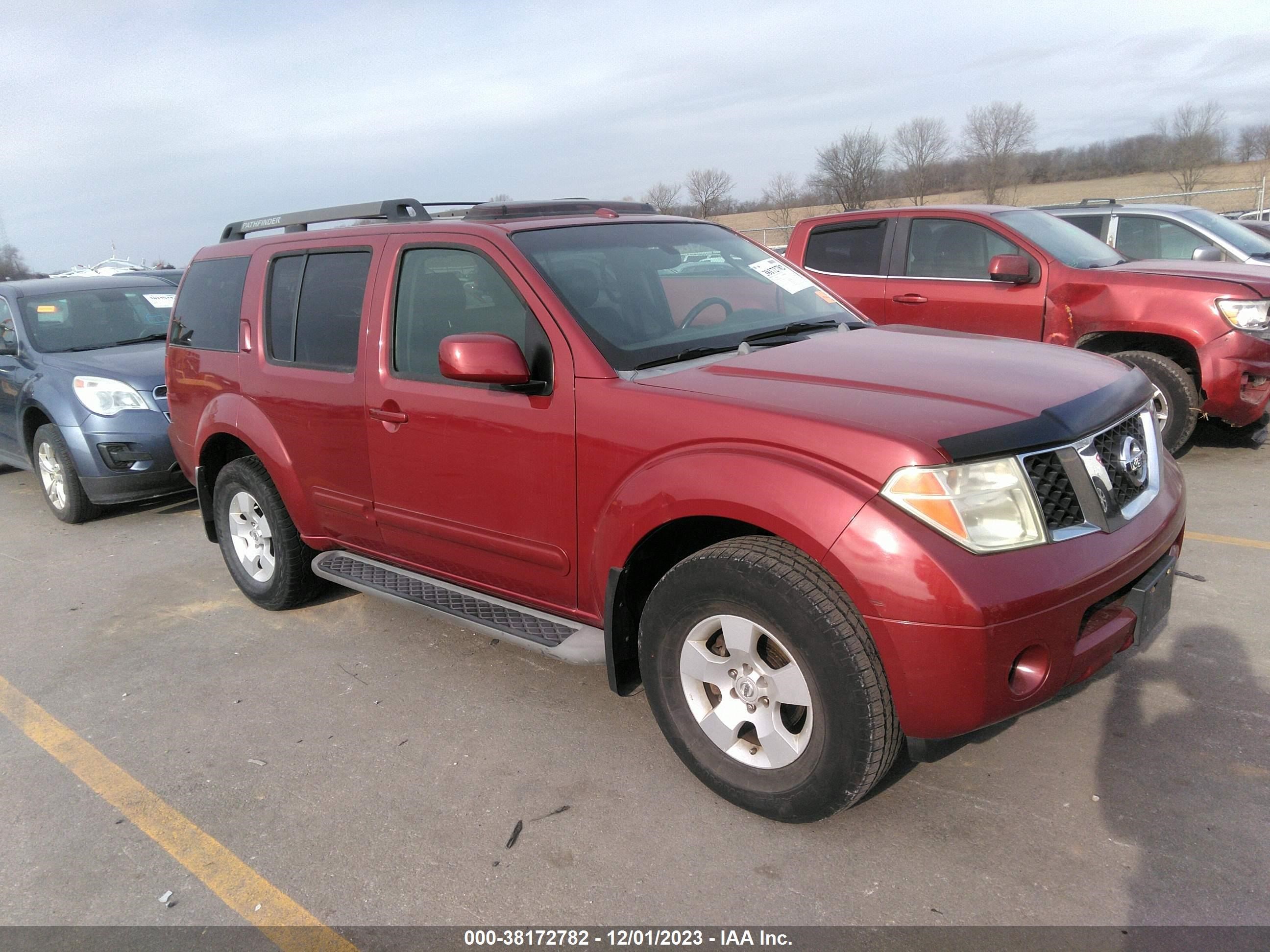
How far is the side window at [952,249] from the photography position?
22.6ft

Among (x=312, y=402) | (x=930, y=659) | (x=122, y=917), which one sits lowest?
(x=122, y=917)

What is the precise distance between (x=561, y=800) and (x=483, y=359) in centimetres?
146

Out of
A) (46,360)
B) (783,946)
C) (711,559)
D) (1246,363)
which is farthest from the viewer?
(46,360)

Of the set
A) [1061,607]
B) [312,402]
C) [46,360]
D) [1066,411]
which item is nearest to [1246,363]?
[1066,411]

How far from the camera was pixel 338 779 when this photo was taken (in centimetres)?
323

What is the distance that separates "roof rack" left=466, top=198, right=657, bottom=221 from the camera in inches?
158

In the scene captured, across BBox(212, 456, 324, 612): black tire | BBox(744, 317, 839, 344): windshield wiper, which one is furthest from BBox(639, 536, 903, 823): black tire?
BBox(212, 456, 324, 612): black tire

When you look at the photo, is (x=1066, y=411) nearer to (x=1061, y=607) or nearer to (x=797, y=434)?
(x=1061, y=607)

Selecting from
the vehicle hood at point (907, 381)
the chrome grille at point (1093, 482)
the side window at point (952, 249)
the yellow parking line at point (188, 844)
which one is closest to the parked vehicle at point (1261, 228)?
the side window at point (952, 249)

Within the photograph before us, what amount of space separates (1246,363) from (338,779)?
6.01m

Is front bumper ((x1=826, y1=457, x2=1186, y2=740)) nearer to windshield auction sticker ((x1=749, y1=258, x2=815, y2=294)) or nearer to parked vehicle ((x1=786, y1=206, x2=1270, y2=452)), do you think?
windshield auction sticker ((x1=749, y1=258, x2=815, y2=294))

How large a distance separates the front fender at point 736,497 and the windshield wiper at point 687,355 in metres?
0.43

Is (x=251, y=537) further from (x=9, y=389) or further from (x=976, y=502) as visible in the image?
(x=9, y=389)

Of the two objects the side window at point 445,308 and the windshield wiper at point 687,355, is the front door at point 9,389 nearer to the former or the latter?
the side window at point 445,308
